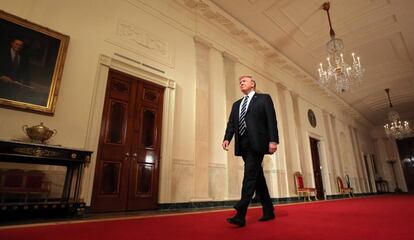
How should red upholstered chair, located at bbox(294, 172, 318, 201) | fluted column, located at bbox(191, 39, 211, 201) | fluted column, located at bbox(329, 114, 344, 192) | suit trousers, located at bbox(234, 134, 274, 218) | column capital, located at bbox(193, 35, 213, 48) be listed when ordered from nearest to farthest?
suit trousers, located at bbox(234, 134, 274, 218) → fluted column, located at bbox(191, 39, 211, 201) → column capital, located at bbox(193, 35, 213, 48) → red upholstered chair, located at bbox(294, 172, 318, 201) → fluted column, located at bbox(329, 114, 344, 192)

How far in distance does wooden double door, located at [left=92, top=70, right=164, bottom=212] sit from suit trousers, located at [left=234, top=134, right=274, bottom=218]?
7.89 ft

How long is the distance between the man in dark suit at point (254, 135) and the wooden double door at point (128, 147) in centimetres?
227

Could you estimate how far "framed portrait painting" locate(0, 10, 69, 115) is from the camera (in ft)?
9.93

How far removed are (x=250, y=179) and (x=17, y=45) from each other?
345 centimetres

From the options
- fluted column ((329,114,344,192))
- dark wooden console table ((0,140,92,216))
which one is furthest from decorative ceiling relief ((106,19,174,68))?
fluted column ((329,114,344,192))

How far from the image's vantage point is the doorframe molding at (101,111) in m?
3.51

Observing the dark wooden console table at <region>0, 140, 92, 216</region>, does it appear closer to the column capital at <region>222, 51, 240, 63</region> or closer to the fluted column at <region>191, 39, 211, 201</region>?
the fluted column at <region>191, 39, 211, 201</region>

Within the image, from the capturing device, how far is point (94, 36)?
3973mm

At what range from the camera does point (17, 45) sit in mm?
3189

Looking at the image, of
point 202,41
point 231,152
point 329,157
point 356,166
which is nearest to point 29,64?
point 202,41

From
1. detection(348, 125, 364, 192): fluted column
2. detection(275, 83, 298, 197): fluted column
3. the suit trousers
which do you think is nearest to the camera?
the suit trousers

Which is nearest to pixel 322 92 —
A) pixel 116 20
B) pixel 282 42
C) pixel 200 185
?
pixel 282 42

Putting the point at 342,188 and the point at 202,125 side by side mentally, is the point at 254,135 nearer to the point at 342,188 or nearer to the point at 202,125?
the point at 202,125

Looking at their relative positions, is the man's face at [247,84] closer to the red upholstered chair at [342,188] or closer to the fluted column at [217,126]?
the fluted column at [217,126]
